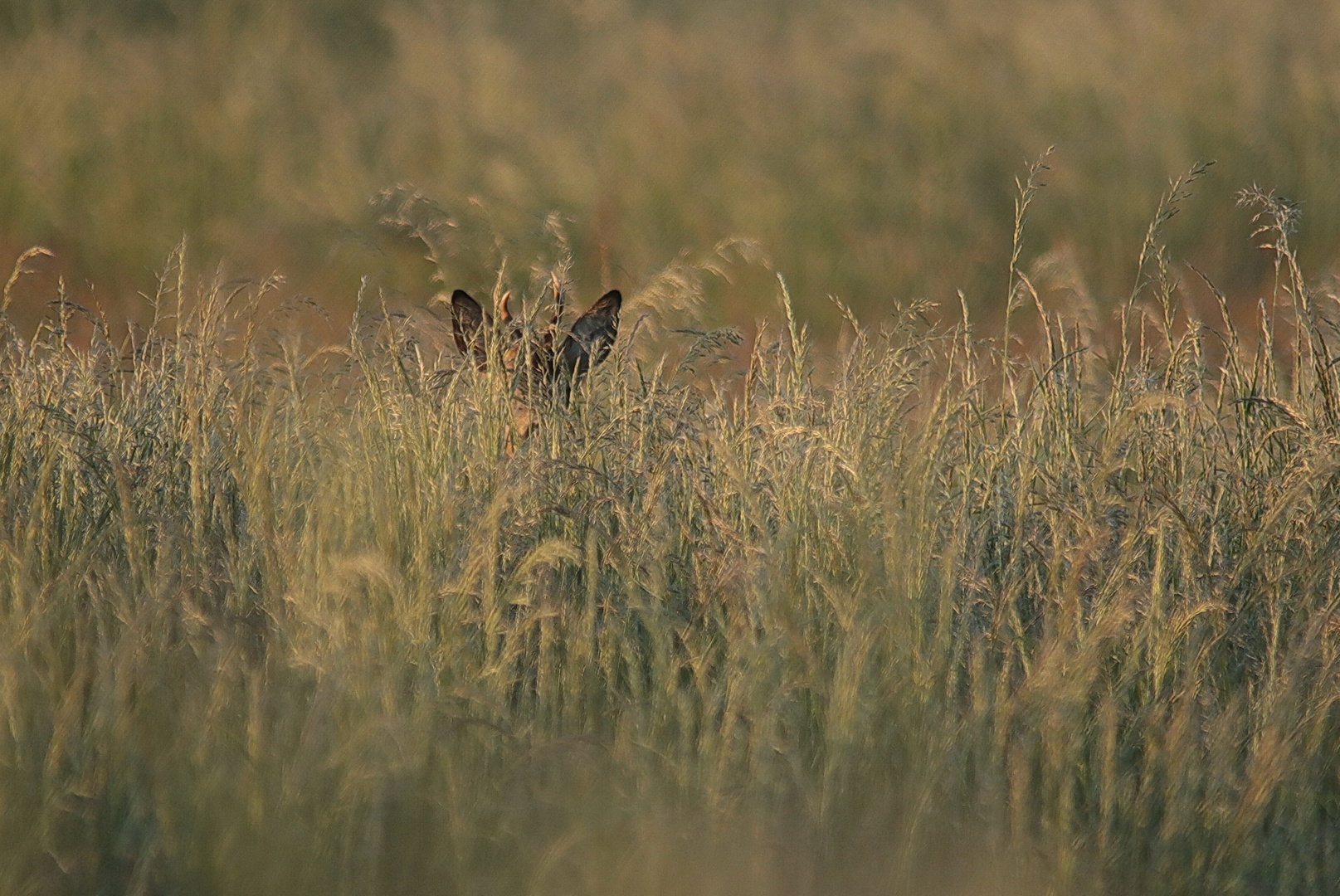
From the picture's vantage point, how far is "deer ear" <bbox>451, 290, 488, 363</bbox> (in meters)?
3.47

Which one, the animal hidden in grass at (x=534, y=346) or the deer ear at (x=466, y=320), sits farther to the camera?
the deer ear at (x=466, y=320)

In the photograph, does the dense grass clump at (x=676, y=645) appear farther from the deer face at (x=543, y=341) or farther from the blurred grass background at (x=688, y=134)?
the blurred grass background at (x=688, y=134)

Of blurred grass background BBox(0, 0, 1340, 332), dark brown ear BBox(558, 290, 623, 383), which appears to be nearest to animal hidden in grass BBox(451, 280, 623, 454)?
dark brown ear BBox(558, 290, 623, 383)

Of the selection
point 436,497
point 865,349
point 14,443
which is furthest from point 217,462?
point 865,349

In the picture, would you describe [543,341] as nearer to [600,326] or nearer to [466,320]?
[600,326]

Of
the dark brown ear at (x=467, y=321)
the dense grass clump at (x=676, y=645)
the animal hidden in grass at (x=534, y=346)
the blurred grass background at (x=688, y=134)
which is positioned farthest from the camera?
the blurred grass background at (x=688, y=134)

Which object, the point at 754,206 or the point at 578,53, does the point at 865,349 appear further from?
the point at 578,53

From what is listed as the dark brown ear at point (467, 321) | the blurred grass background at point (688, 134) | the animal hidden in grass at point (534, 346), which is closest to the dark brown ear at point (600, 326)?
the animal hidden in grass at point (534, 346)

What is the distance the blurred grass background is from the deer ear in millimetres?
3025

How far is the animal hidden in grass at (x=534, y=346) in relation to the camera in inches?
126

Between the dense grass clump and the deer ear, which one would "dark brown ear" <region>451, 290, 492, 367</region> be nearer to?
the deer ear

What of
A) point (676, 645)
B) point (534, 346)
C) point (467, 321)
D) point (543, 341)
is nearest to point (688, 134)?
point (543, 341)

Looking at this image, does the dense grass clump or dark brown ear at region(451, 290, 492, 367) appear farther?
dark brown ear at region(451, 290, 492, 367)

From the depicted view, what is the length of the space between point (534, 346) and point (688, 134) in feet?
16.7
